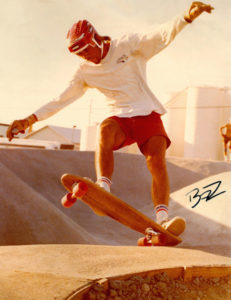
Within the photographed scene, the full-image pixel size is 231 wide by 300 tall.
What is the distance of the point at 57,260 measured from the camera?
2326mm

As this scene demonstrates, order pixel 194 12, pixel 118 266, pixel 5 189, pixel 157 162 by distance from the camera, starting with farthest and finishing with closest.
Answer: pixel 5 189 → pixel 157 162 → pixel 194 12 → pixel 118 266

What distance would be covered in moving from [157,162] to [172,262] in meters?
1.17

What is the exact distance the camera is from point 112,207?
3.12m

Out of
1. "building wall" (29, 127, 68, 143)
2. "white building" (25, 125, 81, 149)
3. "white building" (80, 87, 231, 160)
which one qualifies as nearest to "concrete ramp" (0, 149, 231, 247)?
"white building" (80, 87, 231, 160)

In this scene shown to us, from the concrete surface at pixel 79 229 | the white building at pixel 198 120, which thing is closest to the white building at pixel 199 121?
the white building at pixel 198 120

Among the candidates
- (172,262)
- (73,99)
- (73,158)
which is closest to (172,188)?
(73,158)

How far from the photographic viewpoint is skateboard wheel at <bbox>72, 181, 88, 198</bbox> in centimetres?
297

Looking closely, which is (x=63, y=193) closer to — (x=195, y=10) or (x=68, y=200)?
(x=68, y=200)

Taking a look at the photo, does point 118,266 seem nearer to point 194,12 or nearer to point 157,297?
point 157,297

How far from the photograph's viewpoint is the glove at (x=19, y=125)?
371 centimetres

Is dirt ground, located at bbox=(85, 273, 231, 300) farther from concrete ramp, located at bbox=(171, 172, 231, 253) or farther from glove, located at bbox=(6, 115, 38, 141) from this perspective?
glove, located at bbox=(6, 115, 38, 141)

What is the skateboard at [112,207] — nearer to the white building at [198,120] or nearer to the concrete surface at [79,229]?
the concrete surface at [79,229]
